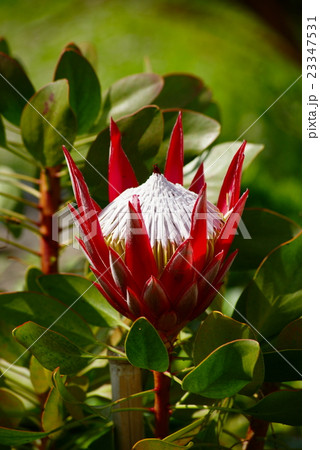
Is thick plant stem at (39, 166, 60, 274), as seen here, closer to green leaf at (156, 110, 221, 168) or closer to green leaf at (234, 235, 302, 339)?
green leaf at (156, 110, 221, 168)

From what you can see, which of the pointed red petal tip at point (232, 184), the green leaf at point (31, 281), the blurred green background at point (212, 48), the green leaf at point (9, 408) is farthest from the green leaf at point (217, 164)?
the blurred green background at point (212, 48)

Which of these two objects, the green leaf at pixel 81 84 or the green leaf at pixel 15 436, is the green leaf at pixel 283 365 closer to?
the green leaf at pixel 15 436

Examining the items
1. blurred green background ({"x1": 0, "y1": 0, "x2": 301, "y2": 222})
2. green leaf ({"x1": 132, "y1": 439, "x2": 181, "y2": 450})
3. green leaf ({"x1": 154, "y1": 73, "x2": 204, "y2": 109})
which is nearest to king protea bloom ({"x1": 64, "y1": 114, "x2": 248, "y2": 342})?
green leaf ({"x1": 132, "y1": 439, "x2": 181, "y2": 450})

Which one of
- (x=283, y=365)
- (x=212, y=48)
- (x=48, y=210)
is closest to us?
(x=283, y=365)

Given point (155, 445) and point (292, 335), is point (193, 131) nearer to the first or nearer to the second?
point (292, 335)

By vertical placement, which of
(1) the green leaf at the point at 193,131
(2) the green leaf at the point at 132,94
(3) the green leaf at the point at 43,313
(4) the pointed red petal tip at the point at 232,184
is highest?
(2) the green leaf at the point at 132,94

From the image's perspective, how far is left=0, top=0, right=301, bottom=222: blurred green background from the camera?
253 centimetres

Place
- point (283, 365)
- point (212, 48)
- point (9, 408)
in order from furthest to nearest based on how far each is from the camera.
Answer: point (212, 48), point (9, 408), point (283, 365)

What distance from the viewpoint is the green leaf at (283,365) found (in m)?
0.66

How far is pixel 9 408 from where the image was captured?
79 cm

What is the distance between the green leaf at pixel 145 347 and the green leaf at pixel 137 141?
244 millimetres

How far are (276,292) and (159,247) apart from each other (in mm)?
214

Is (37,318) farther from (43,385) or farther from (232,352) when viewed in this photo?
(232,352)

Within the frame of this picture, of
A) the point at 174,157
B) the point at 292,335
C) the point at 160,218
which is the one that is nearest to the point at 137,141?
the point at 174,157
